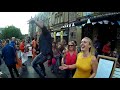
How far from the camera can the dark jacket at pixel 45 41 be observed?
541cm

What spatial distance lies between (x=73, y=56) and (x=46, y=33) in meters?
0.73

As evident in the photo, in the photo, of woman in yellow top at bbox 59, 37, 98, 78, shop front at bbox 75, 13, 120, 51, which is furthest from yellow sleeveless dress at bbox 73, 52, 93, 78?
shop front at bbox 75, 13, 120, 51

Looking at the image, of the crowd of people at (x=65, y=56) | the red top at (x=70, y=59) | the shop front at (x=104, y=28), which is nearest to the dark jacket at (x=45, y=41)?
the crowd of people at (x=65, y=56)

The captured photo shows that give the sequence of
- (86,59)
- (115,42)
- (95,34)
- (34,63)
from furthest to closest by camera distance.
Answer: (95,34) → (115,42) → (34,63) → (86,59)

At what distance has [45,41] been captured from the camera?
5582 mm

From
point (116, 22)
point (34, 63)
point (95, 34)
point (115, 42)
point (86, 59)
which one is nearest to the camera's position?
point (86, 59)

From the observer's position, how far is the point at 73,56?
5.25m

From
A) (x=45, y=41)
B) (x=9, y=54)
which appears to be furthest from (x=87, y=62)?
(x=9, y=54)

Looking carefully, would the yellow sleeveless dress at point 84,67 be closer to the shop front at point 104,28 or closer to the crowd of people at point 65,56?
the crowd of people at point 65,56

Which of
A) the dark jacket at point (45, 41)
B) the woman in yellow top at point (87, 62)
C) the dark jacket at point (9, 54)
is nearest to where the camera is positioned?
the woman in yellow top at point (87, 62)

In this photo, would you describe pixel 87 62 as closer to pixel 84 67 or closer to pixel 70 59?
pixel 84 67
